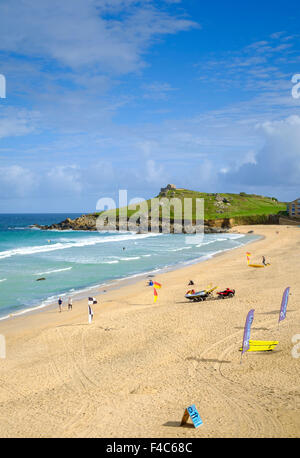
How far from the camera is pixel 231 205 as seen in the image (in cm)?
12581

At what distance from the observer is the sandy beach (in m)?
9.91

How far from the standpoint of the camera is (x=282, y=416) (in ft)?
31.8

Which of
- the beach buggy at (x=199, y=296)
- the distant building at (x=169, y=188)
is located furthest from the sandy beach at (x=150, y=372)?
the distant building at (x=169, y=188)

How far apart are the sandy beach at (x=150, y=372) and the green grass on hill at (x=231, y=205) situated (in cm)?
8772

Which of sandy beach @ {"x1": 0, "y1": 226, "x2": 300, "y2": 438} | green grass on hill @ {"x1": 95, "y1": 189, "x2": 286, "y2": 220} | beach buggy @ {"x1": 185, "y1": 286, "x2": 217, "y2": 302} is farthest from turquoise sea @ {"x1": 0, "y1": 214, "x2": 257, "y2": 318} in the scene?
green grass on hill @ {"x1": 95, "y1": 189, "x2": 286, "y2": 220}

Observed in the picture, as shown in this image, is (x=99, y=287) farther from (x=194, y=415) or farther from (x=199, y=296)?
(x=194, y=415)

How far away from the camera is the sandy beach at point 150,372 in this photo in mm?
9906

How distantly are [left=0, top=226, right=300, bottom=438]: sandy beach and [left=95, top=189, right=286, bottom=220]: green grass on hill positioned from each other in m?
87.7

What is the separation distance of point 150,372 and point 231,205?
117 meters

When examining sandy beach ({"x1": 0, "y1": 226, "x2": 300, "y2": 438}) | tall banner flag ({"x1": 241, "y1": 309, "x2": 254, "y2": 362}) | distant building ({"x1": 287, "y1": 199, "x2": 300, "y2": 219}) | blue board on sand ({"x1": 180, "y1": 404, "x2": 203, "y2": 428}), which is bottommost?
sandy beach ({"x1": 0, "y1": 226, "x2": 300, "y2": 438})

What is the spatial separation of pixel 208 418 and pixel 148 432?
1776mm

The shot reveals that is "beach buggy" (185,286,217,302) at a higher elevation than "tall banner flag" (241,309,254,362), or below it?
below

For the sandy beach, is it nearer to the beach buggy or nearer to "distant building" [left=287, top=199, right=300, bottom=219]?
the beach buggy

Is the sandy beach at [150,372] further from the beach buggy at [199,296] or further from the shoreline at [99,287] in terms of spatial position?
the beach buggy at [199,296]
